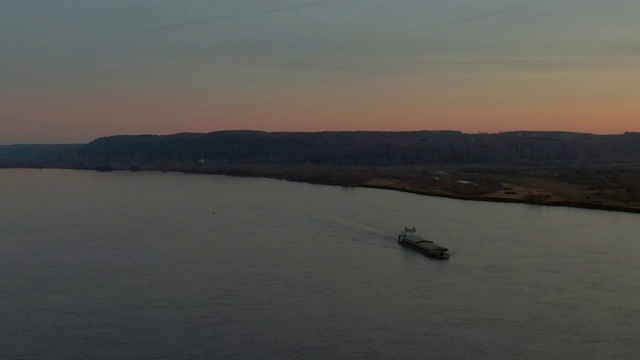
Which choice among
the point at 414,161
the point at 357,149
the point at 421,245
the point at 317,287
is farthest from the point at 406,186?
the point at 357,149

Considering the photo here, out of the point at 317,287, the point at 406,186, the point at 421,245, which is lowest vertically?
the point at 317,287

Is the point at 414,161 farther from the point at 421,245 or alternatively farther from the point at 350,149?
the point at 421,245

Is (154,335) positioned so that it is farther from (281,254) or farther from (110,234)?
(110,234)

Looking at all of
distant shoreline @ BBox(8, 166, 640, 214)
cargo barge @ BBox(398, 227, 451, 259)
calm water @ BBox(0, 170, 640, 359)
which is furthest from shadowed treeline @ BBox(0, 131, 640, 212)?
cargo barge @ BBox(398, 227, 451, 259)

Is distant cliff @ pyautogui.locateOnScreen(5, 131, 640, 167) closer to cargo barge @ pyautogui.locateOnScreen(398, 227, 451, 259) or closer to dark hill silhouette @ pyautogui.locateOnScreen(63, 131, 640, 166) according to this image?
dark hill silhouette @ pyautogui.locateOnScreen(63, 131, 640, 166)

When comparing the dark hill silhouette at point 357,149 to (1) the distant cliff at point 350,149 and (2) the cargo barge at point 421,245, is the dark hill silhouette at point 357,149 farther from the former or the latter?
(2) the cargo barge at point 421,245

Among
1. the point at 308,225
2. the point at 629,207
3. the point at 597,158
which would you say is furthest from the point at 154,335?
the point at 597,158

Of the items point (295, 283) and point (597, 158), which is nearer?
point (295, 283)
